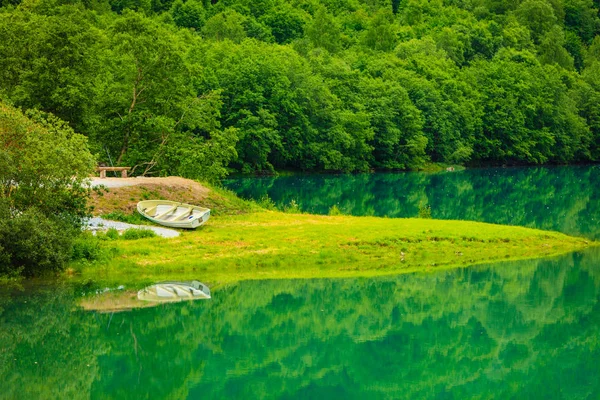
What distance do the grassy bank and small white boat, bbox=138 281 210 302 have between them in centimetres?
88

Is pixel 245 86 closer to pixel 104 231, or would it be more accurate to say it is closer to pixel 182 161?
pixel 182 161

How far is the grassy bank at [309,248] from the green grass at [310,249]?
0.04 meters

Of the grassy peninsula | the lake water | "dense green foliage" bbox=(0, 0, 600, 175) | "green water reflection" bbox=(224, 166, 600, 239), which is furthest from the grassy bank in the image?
"dense green foliage" bbox=(0, 0, 600, 175)

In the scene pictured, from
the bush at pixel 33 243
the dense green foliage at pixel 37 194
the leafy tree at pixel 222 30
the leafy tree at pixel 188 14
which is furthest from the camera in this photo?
the leafy tree at pixel 188 14

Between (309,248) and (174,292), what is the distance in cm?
784

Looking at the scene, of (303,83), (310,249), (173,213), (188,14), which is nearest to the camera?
(310,249)

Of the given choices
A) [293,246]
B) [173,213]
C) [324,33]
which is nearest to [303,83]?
[324,33]

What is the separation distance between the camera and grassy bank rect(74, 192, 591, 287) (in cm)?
3697

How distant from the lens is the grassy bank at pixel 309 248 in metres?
37.0

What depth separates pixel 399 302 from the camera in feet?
112

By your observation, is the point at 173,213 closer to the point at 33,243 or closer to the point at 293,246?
the point at 293,246

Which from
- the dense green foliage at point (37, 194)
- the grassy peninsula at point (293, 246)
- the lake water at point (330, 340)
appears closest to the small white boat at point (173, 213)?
the grassy peninsula at point (293, 246)

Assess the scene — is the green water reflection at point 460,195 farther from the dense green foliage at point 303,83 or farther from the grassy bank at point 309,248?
the grassy bank at point 309,248

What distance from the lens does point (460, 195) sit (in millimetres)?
78625
